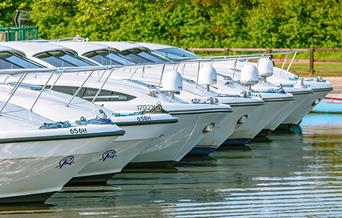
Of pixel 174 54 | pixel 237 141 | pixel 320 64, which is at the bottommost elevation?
pixel 320 64

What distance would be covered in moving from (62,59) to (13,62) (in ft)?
6.65

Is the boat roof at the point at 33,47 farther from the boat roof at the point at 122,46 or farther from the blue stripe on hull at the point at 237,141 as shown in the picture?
the blue stripe on hull at the point at 237,141

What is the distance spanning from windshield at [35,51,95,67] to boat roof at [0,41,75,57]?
0.25ft

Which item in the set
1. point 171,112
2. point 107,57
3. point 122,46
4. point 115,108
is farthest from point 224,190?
point 122,46

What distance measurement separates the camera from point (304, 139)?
2464cm

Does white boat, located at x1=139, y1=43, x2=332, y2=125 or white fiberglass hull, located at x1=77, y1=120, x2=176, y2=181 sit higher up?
white fiberglass hull, located at x1=77, y1=120, x2=176, y2=181

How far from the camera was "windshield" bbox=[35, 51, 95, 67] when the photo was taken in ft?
67.8

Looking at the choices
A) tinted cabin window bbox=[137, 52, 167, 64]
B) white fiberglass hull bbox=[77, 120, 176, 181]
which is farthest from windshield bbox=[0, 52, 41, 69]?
tinted cabin window bbox=[137, 52, 167, 64]

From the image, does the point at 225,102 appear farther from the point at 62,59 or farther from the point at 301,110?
the point at 301,110

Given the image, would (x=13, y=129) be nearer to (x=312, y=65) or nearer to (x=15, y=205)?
(x=15, y=205)

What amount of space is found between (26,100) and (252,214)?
3237mm

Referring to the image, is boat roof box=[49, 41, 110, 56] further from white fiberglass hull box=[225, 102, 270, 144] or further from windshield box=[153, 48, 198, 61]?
white fiberglass hull box=[225, 102, 270, 144]

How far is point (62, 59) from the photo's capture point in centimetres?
2098

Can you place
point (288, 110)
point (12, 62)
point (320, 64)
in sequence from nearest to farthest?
point (12, 62), point (288, 110), point (320, 64)
